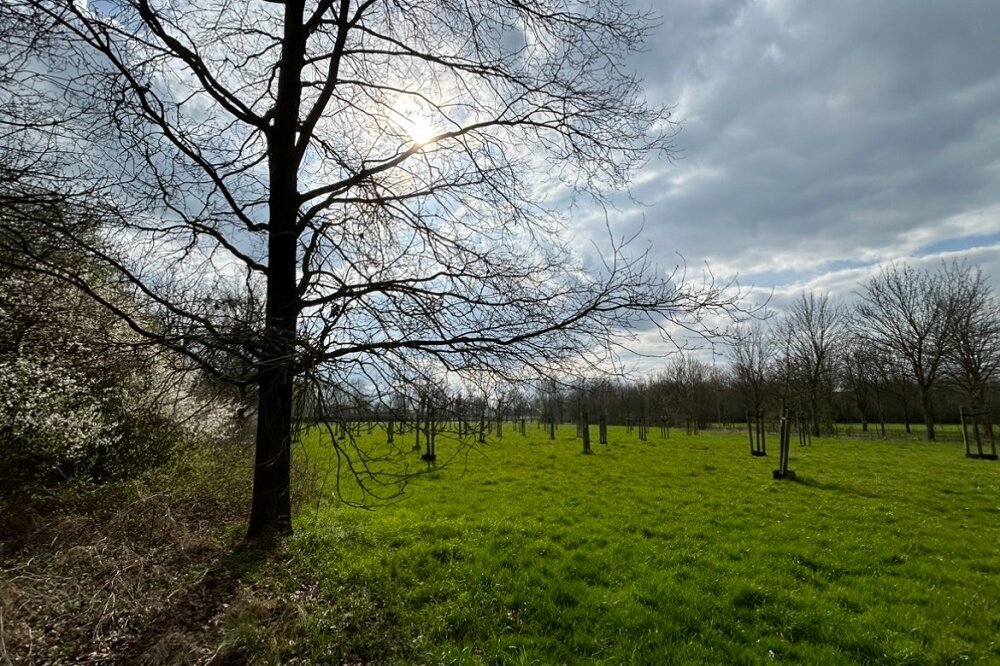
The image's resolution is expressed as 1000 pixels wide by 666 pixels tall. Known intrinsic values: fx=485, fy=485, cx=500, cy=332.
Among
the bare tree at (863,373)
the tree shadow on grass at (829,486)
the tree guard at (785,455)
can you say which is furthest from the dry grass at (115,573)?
the bare tree at (863,373)

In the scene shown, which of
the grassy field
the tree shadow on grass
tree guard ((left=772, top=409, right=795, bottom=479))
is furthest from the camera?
tree guard ((left=772, top=409, right=795, bottom=479))

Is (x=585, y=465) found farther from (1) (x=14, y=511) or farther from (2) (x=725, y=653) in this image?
(1) (x=14, y=511)

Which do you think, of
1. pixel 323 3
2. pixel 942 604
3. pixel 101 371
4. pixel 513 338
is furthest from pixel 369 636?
pixel 323 3

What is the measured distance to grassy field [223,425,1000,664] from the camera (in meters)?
4.03

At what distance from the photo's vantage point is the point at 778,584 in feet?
17.2

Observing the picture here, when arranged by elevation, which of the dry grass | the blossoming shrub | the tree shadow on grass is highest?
the blossoming shrub

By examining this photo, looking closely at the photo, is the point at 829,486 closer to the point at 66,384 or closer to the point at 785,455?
the point at 785,455

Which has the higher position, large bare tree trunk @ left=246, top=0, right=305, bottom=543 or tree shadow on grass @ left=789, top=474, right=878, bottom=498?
large bare tree trunk @ left=246, top=0, right=305, bottom=543

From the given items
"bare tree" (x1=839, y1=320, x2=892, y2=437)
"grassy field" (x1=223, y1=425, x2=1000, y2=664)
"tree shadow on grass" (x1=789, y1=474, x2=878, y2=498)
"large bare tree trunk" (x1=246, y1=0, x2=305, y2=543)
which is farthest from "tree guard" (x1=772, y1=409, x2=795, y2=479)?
"bare tree" (x1=839, y1=320, x2=892, y2=437)

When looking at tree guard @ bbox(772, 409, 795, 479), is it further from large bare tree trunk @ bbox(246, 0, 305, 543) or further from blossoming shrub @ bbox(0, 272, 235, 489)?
blossoming shrub @ bbox(0, 272, 235, 489)

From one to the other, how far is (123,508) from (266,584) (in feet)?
7.91

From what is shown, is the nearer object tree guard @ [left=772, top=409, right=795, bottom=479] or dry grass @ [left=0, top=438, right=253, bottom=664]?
dry grass @ [left=0, top=438, right=253, bottom=664]

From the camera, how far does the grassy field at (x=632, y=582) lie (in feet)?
13.2

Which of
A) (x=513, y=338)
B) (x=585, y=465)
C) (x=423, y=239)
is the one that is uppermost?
(x=423, y=239)
